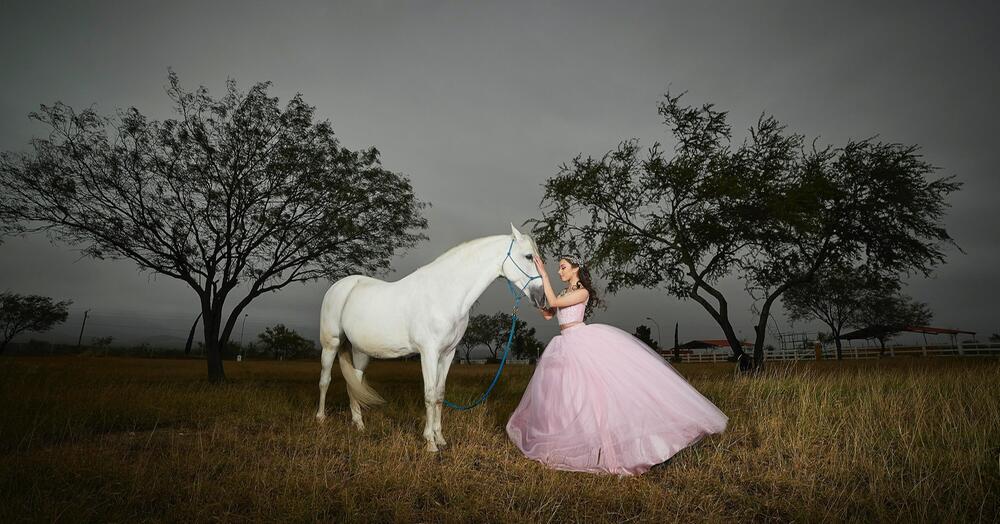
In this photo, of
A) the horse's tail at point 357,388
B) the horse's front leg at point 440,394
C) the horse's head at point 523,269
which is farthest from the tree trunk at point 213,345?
the horse's head at point 523,269

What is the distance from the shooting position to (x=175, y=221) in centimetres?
1298

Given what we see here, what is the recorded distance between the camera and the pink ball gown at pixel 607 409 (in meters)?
4.02

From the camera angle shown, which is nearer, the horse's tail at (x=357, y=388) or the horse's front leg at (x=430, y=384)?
the horse's front leg at (x=430, y=384)

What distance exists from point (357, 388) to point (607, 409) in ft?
13.2

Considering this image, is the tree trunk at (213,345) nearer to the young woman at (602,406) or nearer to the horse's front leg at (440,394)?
the horse's front leg at (440,394)

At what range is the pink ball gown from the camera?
13.2 feet

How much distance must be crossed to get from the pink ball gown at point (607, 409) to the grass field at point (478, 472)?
21 centimetres

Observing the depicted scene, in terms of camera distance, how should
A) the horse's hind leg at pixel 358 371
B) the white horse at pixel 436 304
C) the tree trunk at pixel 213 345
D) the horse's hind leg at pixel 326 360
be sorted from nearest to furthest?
the white horse at pixel 436 304, the horse's hind leg at pixel 358 371, the horse's hind leg at pixel 326 360, the tree trunk at pixel 213 345

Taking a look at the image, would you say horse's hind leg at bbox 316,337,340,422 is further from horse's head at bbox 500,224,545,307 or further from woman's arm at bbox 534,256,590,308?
woman's arm at bbox 534,256,590,308

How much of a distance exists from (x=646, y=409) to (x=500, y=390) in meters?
7.49

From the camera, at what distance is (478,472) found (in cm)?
412

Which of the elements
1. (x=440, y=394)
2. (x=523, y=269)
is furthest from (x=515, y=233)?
(x=440, y=394)

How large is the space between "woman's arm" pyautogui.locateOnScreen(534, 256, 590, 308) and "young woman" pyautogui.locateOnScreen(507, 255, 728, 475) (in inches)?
0.5

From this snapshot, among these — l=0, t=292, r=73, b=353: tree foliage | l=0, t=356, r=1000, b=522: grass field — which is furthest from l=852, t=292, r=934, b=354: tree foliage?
l=0, t=292, r=73, b=353: tree foliage
